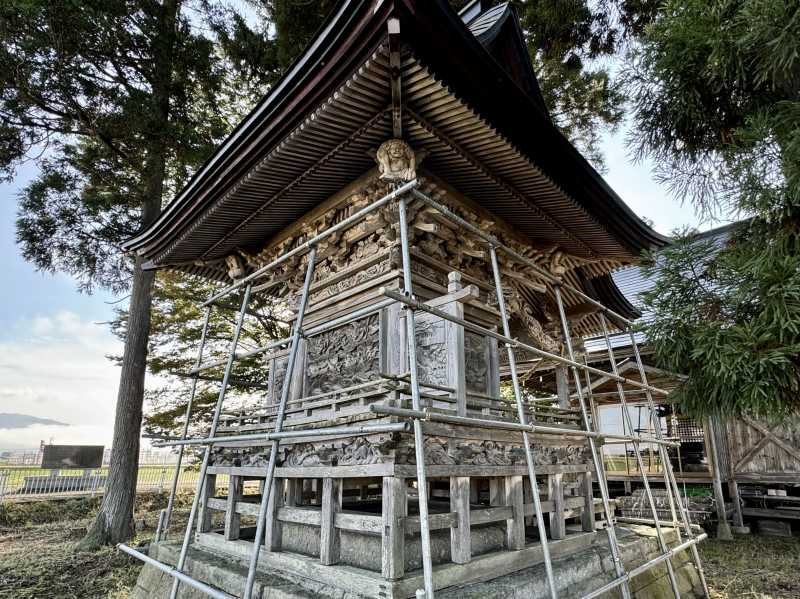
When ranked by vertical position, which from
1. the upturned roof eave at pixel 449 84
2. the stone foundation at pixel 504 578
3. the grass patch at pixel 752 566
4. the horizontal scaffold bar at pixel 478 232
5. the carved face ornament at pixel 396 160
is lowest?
the grass patch at pixel 752 566

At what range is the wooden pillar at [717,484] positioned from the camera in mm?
8102

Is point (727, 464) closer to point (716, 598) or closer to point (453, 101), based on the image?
point (716, 598)

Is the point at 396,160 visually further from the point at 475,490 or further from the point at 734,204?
the point at 475,490

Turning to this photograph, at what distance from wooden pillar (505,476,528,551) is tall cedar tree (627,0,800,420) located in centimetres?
169

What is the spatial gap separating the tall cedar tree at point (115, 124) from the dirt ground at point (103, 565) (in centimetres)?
80

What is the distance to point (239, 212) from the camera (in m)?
4.96

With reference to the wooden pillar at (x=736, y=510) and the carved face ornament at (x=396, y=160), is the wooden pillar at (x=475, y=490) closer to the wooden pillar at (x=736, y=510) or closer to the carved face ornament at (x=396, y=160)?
the carved face ornament at (x=396, y=160)

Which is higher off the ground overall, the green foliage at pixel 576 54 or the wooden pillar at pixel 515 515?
the green foliage at pixel 576 54

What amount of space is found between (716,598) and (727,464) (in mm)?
4892

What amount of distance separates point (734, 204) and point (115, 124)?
9.62 meters

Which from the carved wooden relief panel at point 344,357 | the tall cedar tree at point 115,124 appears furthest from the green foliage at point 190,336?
the carved wooden relief panel at point 344,357

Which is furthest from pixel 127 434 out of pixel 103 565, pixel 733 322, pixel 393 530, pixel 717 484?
pixel 717 484

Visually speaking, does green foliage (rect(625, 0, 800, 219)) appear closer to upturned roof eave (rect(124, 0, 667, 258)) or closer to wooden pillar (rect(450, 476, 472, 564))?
upturned roof eave (rect(124, 0, 667, 258))

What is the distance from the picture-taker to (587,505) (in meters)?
4.11
